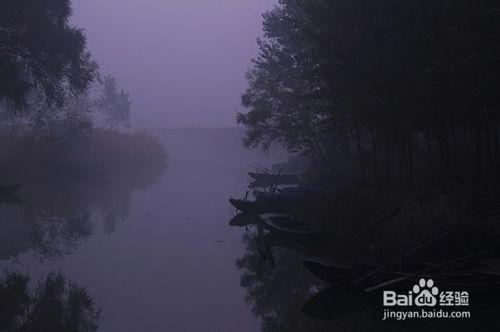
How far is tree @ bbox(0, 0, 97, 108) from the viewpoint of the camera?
30.0 m

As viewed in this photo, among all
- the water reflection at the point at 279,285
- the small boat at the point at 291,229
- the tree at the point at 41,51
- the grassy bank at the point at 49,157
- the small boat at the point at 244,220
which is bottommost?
the water reflection at the point at 279,285

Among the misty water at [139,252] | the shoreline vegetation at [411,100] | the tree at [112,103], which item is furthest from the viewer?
the tree at [112,103]

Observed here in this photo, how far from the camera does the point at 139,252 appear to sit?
19.8 m

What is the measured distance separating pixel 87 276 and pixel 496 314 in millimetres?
11966

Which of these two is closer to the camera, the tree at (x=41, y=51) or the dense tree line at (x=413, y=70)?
the dense tree line at (x=413, y=70)

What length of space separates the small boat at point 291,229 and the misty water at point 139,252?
1669 millimetres

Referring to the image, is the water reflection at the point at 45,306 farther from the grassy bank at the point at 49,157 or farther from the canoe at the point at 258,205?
the grassy bank at the point at 49,157

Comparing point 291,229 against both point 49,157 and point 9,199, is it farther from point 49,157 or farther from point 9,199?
point 49,157

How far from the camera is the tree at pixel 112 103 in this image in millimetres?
95125

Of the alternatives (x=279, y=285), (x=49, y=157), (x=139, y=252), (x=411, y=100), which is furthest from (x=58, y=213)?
(x=49, y=157)

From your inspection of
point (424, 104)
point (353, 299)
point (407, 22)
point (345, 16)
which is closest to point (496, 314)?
point (353, 299)

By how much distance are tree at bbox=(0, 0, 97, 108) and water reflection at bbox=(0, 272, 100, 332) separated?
18.8 meters

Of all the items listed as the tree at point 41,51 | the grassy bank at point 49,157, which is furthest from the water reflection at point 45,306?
the grassy bank at point 49,157

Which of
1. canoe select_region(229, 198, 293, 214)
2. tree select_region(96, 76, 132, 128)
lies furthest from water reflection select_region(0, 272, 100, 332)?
tree select_region(96, 76, 132, 128)
